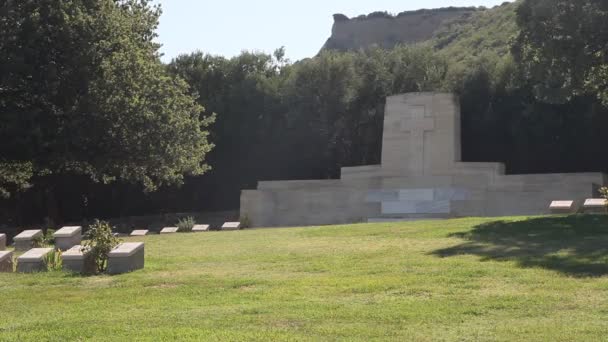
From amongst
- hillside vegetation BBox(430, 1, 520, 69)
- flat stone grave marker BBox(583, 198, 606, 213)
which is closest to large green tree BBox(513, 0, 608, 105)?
flat stone grave marker BBox(583, 198, 606, 213)

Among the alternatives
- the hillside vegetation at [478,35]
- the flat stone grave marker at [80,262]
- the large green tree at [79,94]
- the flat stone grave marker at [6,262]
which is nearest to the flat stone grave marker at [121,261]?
the flat stone grave marker at [80,262]

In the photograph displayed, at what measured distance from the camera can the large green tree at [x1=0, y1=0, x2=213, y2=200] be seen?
21750mm

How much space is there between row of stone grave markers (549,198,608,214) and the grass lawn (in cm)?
468

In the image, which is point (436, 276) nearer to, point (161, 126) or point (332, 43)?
point (161, 126)

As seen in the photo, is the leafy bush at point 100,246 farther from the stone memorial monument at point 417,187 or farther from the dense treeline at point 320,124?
the dense treeline at point 320,124

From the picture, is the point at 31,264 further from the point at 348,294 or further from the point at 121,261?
the point at 348,294

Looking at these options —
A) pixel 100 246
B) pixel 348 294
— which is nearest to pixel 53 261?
pixel 100 246

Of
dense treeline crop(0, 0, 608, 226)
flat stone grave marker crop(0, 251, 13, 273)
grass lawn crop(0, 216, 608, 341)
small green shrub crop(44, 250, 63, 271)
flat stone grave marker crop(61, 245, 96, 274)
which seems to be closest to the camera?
grass lawn crop(0, 216, 608, 341)

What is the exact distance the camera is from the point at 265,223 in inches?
1150

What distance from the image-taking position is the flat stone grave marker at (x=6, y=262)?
13421 mm

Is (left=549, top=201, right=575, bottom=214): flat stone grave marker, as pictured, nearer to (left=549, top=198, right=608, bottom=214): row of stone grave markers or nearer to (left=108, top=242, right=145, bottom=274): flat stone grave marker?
(left=549, top=198, right=608, bottom=214): row of stone grave markers

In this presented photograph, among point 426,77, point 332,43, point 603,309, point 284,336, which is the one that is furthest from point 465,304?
point 332,43

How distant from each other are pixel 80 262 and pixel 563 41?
11.2 meters

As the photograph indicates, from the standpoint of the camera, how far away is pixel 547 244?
12.8 m
